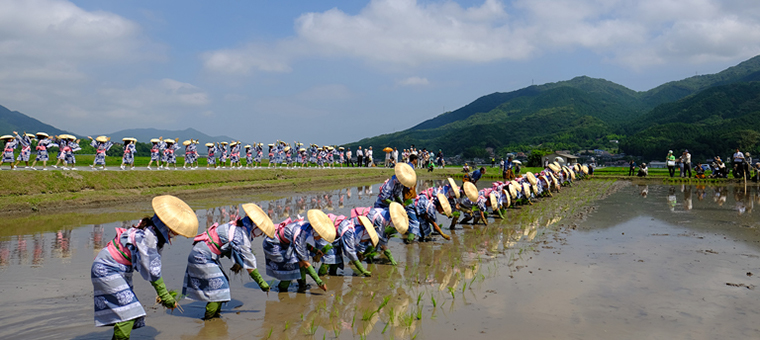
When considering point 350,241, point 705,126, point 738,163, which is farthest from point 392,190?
point 705,126

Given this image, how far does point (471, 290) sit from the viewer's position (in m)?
8.27

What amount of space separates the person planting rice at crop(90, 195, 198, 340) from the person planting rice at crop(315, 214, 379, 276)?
3077mm

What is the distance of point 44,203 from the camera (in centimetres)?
1666

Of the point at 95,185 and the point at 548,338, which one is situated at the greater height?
the point at 95,185

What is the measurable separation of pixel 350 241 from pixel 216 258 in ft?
8.74

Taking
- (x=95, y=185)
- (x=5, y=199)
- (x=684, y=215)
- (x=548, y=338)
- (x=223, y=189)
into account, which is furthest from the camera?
(x=223, y=189)

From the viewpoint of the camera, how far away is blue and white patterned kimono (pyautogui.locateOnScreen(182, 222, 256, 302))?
6.68 m

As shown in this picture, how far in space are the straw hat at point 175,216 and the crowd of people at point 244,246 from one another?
Answer: 0.04ft

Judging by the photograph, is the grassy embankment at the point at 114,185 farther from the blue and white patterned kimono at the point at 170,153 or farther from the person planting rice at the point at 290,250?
the person planting rice at the point at 290,250

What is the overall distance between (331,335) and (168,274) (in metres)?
4.35

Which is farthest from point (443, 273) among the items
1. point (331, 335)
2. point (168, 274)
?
point (168, 274)

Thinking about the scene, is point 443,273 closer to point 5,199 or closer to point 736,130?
point 5,199

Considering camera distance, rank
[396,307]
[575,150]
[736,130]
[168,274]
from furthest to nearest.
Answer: [575,150] < [736,130] < [168,274] < [396,307]

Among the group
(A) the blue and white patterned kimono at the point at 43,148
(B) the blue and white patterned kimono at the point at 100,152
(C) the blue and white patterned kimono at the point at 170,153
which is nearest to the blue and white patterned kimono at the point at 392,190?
(A) the blue and white patterned kimono at the point at 43,148
